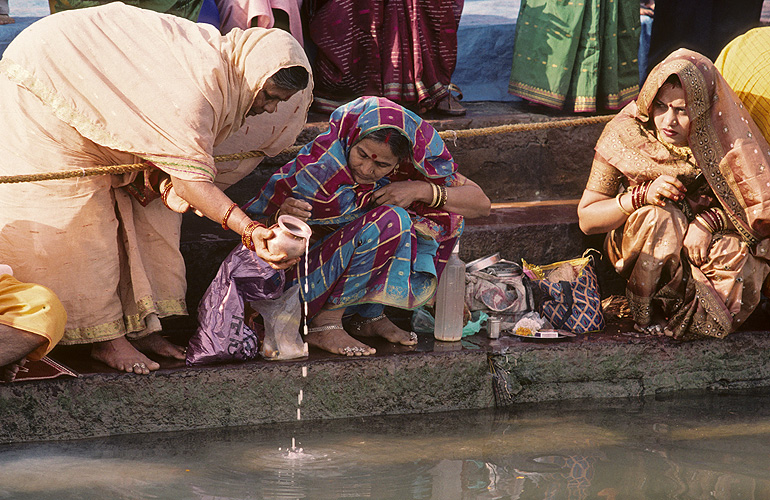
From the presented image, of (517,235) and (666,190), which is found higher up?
(666,190)

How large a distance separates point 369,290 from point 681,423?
1.51m

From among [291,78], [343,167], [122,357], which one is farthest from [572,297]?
[122,357]

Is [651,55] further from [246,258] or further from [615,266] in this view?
[246,258]

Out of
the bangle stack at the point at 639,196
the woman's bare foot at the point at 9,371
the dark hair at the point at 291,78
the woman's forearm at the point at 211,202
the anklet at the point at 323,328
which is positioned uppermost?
the dark hair at the point at 291,78

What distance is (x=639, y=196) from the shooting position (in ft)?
13.9

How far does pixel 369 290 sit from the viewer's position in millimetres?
3961

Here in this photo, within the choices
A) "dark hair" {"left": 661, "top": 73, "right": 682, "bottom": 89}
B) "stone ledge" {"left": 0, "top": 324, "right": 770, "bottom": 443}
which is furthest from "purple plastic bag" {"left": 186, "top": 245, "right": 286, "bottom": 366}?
"dark hair" {"left": 661, "top": 73, "right": 682, "bottom": 89}

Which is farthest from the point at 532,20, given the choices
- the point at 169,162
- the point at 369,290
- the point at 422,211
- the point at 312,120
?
the point at 169,162

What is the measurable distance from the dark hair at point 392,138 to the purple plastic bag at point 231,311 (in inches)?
28.0

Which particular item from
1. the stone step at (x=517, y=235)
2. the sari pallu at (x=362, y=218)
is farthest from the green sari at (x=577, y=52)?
the sari pallu at (x=362, y=218)

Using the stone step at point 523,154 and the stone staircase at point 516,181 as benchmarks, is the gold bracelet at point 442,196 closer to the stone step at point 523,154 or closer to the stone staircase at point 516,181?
the stone staircase at point 516,181

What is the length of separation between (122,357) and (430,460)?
1.32 metres

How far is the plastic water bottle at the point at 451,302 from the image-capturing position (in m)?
4.13

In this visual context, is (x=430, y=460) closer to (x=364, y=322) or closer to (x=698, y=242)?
(x=364, y=322)
